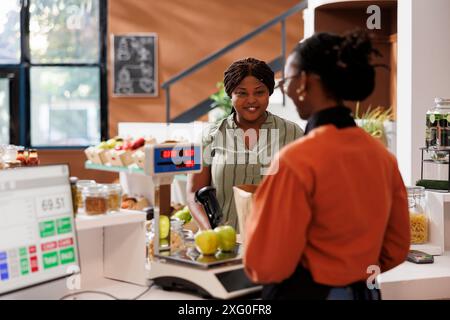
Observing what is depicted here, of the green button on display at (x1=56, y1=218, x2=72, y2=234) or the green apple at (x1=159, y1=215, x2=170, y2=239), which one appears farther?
the green apple at (x1=159, y1=215, x2=170, y2=239)

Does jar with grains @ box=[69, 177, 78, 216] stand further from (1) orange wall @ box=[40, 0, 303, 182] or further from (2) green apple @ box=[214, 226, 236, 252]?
(1) orange wall @ box=[40, 0, 303, 182]

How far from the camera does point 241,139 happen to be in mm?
3080

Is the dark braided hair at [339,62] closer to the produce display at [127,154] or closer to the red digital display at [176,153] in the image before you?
the red digital display at [176,153]

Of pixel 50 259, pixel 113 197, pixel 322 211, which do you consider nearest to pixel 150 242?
pixel 113 197

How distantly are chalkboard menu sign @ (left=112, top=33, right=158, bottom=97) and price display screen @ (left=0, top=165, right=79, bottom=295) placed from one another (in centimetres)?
712

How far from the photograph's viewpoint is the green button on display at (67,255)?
1.99 metres

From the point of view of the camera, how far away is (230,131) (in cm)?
312

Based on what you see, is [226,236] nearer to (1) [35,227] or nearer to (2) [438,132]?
(1) [35,227]

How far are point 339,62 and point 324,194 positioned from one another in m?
0.34

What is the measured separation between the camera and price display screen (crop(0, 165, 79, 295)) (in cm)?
187

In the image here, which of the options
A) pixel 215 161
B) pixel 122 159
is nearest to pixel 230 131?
pixel 215 161

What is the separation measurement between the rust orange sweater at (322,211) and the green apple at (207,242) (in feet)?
1.41

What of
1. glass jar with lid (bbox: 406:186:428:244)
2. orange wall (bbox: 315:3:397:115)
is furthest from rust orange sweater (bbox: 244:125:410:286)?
orange wall (bbox: 315:3:397:115)

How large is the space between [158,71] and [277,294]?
7.54 m
